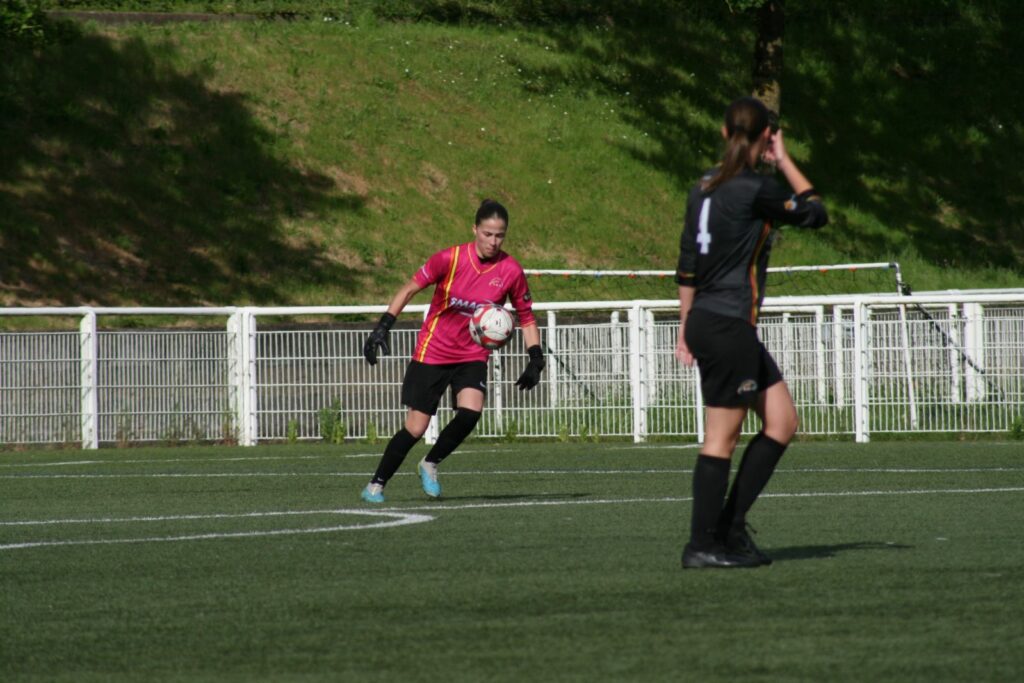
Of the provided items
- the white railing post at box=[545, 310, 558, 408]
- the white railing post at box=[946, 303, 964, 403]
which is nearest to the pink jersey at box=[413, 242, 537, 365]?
the white railing post at box=[946, 303, 964, 403]

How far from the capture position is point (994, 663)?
4941mm

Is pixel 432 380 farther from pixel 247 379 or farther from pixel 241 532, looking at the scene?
pixel 247 379

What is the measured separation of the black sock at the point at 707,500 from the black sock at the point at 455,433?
421cm

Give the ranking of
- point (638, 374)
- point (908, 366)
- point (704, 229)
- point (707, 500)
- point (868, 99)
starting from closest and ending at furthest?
1. point (704, 229)
2. point (707, 500)
3. point (908, 366)
4. point (638, 374)
5. point (868, 99)

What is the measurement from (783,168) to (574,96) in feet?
100

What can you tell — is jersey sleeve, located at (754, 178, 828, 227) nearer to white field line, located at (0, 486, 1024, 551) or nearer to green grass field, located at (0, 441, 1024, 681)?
green grass field, located at (0, 441, 1024, 681)

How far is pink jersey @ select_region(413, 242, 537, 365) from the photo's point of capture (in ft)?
36.4

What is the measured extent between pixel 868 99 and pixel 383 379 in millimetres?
22372

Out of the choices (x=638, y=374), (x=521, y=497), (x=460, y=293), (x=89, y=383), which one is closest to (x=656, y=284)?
(x=638, y=374)

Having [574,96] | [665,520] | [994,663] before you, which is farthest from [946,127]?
[994,663]

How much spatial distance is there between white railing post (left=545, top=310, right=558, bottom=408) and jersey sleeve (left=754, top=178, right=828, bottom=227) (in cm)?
1255

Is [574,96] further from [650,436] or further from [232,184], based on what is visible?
[650,436]

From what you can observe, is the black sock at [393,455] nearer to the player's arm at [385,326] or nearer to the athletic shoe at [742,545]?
the player's arm at [385,326]

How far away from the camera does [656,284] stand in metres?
30.9
